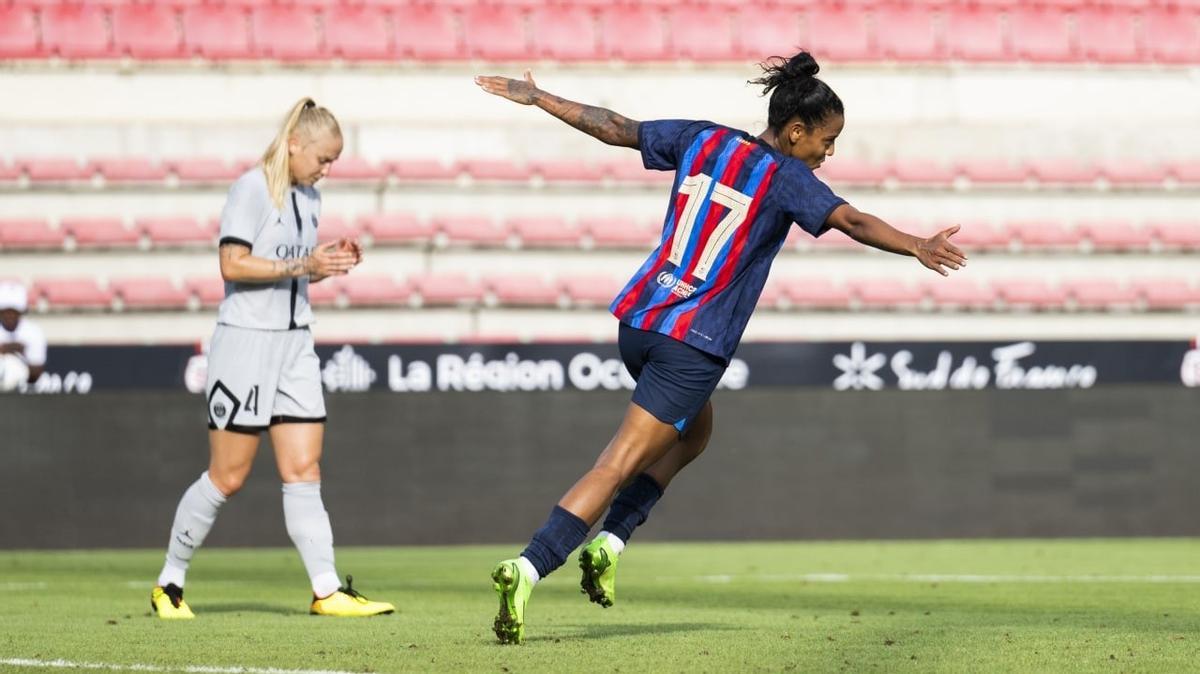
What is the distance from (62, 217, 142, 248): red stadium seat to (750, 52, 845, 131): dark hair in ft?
36.2

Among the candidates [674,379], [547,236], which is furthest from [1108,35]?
[674,379]

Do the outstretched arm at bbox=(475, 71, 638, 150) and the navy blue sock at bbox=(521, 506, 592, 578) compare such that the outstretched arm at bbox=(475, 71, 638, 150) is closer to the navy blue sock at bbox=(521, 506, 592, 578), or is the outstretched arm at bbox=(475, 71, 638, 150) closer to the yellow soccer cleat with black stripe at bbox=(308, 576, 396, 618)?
the navy blue sock at bbox=(521, 506, 592, 578)

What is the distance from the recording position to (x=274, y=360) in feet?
21.6

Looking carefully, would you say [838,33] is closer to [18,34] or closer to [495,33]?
[495,33]

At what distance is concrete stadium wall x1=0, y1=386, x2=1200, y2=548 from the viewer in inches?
460

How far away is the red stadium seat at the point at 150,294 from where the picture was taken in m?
14.8

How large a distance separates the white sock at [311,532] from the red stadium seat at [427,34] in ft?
32.9

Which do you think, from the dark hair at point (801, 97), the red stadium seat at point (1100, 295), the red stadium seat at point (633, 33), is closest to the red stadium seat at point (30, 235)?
the red stadium seat at point (633, 33)

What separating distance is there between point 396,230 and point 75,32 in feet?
12.8

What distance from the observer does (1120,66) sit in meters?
16.6

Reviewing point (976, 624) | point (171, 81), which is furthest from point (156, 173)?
point (976, 624)

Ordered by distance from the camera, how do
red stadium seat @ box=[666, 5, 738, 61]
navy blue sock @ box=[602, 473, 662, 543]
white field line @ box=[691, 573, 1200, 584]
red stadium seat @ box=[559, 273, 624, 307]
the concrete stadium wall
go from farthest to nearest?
red stadium seat @ box=[666, 5, 738, 61] → red stadium seat @ box=[559, 273, 624, 307] → the concrete stadium wall → white field line @ box=[691, 573, 1200, 584] → navy blue sock @ box=[602, 473, 662, 543]

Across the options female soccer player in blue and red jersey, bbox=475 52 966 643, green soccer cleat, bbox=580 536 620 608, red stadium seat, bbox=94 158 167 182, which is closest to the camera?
female soccer player in blue and red jersey, bbox=475 52 966 643

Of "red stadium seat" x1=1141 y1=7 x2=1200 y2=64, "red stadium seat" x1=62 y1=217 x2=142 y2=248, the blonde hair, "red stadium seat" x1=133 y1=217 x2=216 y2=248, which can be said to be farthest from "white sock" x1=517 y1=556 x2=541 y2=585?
"red stadium seat" x1=1141 y1=7 x2=1200 y2=64
